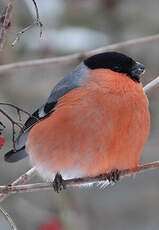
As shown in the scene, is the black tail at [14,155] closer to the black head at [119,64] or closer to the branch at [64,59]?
the branch at [64,59]

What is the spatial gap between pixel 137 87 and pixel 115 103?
0.25 metres

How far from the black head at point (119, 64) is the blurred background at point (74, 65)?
1925 mm

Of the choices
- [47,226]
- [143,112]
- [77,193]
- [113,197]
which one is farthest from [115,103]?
[113,197]

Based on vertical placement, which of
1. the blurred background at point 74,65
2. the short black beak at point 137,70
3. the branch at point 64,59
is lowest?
the blurred background at point 74,65

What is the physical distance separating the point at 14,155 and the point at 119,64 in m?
0.96

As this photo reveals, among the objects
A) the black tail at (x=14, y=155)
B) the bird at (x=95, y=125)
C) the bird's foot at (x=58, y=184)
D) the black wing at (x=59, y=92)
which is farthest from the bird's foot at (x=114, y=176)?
the black tail at (x=14, y=155)

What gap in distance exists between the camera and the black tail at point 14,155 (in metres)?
3.73

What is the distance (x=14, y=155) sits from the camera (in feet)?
12.4

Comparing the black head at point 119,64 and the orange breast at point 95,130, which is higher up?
the black head at point 119,64

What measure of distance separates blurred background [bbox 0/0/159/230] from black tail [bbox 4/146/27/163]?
4.83 ft

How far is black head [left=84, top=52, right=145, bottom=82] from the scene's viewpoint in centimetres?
349

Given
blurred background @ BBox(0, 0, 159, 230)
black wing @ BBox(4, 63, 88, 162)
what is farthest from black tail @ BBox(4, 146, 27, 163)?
blurred background @ BBox(0, 0, 159, 230)

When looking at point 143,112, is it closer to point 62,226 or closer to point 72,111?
point 72,111

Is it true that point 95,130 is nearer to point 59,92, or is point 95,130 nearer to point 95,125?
point 95,125
